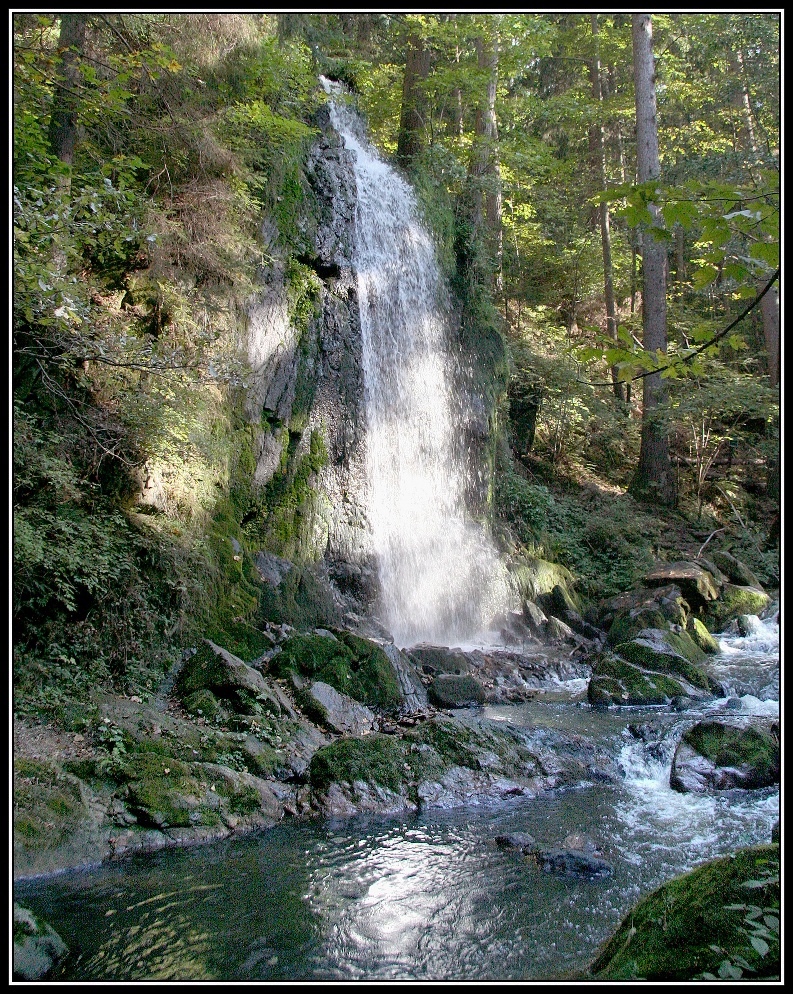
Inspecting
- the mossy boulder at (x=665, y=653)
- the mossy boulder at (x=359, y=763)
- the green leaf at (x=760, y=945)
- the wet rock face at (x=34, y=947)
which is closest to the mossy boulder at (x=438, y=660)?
the mossy boulder at (x=665, y=653)

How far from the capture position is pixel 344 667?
8.48 m

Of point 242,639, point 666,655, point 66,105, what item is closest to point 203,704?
point 242,639

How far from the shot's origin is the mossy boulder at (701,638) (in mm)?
12523

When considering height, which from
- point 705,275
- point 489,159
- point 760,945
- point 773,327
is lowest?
point 760,945

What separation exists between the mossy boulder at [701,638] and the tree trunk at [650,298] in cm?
665

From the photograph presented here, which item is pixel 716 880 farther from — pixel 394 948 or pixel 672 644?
pixel 672 644

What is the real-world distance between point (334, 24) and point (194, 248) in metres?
12.7

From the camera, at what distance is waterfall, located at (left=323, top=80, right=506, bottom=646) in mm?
12469

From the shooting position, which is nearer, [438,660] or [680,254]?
[438,660]

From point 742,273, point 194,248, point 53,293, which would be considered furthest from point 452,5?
point 194,248

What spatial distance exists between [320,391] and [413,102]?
10.3 metres

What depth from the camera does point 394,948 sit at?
4.18m

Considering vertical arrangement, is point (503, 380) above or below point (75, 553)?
above

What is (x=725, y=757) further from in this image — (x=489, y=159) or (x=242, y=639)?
(x=489, y=159)
